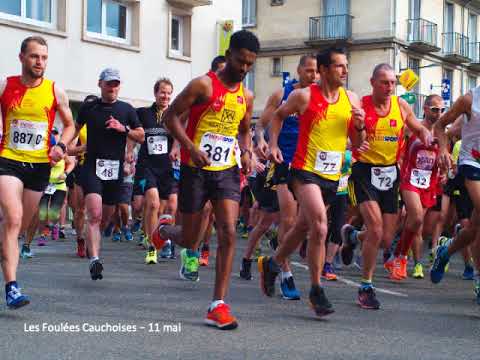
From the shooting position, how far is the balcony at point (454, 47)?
46.2 m

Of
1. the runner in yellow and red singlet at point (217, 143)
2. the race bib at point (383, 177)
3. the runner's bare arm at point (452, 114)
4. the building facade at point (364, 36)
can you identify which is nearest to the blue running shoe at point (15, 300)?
the runner in yellow and red singlet at point (217, 143)

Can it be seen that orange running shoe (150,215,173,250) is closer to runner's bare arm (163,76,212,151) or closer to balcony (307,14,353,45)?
runner's bare arm (163,76,212,151)

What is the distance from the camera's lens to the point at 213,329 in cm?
634

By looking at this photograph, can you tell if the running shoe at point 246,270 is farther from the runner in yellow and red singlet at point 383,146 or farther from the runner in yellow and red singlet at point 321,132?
the runner in yellow and red singlet at point 321,132

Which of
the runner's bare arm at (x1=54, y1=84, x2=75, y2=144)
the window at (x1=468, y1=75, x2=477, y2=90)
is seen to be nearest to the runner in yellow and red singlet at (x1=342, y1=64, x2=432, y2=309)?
the runner's bare arm at (x1=54, y1=84, x2=75, y2=144)

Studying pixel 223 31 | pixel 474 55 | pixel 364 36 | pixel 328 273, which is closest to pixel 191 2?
pixel 223 31

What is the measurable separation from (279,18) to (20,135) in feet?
124

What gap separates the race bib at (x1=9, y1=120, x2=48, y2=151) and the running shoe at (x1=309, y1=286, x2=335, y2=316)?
92.2 inches

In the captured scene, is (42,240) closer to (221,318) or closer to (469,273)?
(469,273)

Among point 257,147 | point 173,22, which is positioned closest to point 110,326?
point 257,147

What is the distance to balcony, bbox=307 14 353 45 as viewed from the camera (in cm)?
4209

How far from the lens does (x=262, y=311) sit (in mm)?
7309

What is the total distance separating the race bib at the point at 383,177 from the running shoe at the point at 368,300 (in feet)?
3.76

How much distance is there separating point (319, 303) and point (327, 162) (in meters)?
1.09
